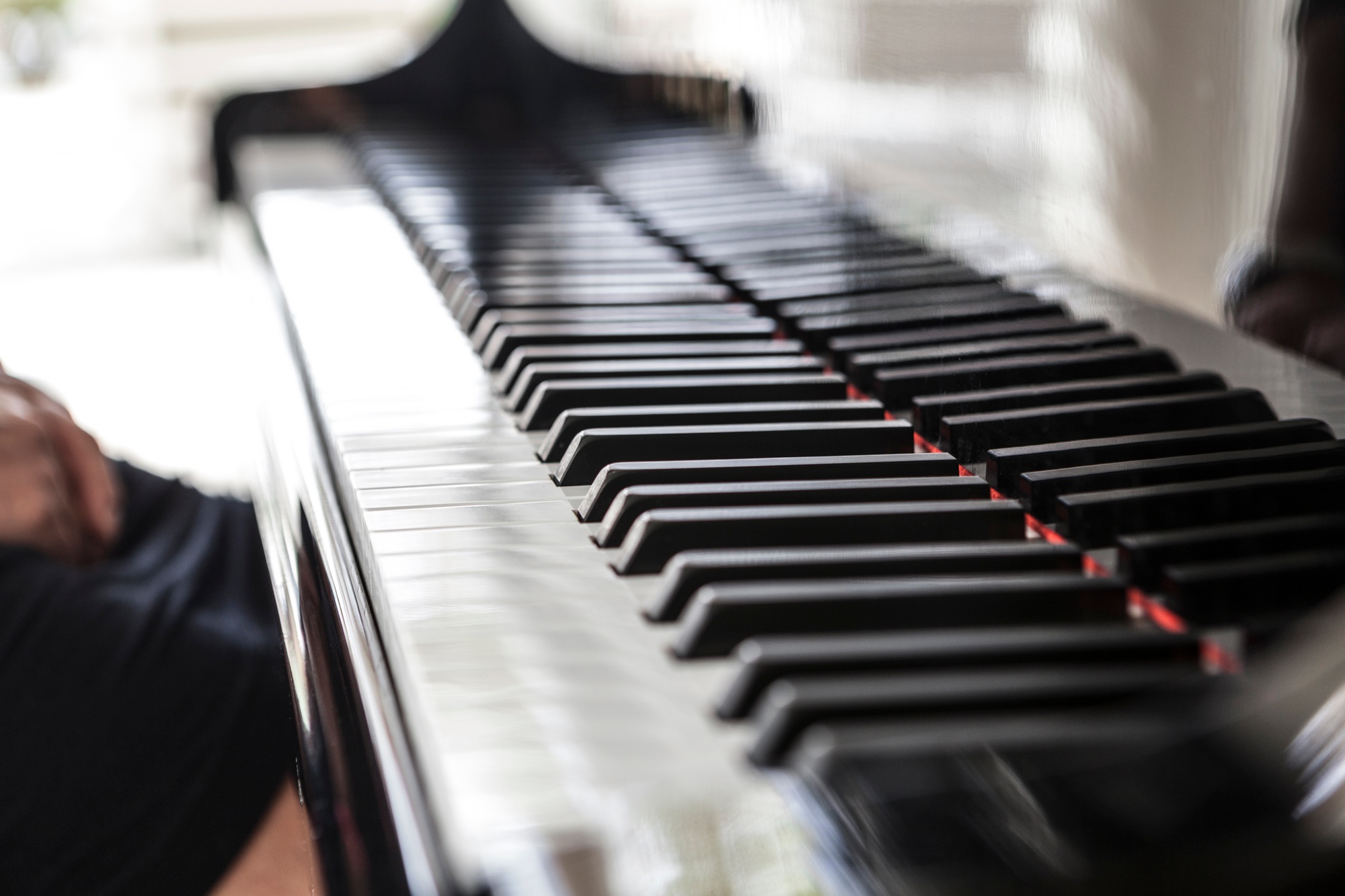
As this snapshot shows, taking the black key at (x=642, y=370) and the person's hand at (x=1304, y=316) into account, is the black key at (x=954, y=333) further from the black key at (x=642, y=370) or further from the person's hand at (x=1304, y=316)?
the person's hand at (x=1304, y=316)

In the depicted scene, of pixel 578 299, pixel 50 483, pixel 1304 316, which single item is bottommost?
pixel 50 483

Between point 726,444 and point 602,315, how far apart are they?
1.26ft

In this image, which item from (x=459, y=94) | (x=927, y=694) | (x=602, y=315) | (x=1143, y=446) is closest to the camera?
(x=927, y=694)

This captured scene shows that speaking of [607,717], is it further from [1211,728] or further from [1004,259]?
[1004,259]

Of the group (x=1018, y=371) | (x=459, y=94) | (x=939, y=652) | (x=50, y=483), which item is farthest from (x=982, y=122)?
(x=459, y=94)

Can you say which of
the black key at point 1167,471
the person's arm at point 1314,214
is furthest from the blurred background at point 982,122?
the black key at point 1167,471

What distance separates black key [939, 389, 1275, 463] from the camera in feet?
2.45

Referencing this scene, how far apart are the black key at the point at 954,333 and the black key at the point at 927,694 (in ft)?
1.37

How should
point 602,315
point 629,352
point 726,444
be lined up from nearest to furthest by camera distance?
Result: point 726,444
point 629,352
point 602,315

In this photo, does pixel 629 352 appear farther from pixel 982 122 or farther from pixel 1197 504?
pixel 1197 504

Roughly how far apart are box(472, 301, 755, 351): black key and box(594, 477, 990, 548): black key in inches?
17.8

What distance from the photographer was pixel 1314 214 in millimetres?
697

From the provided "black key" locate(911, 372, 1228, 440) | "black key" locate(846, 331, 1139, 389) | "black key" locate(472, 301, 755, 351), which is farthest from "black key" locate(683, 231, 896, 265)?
"black key" locate(911, 372, 1228, 440)

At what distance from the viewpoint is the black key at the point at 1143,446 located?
69cm
